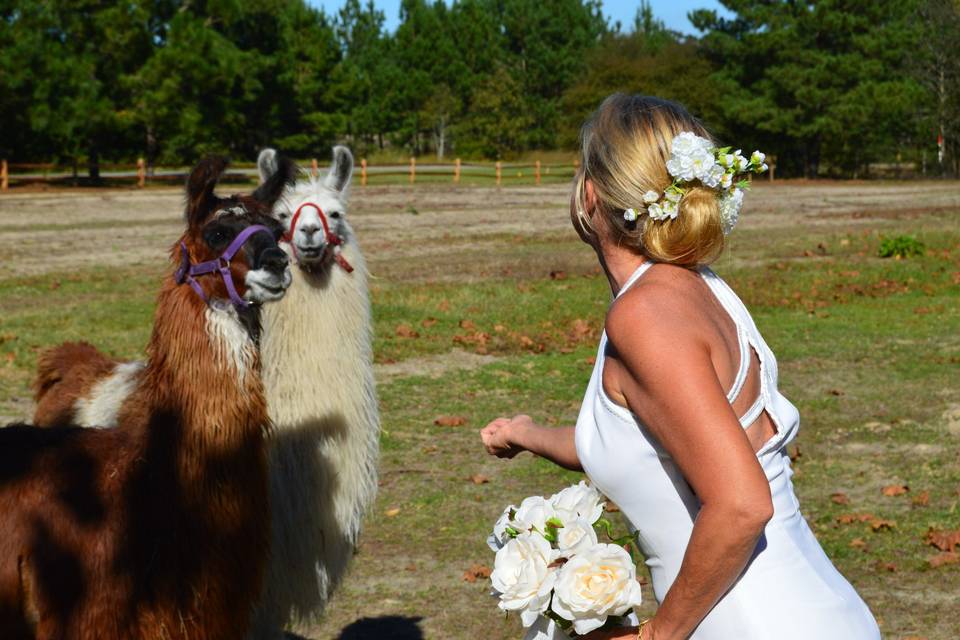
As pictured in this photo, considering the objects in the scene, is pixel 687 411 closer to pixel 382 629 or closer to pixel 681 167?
pixel 681 167

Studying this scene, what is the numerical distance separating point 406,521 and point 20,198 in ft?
102

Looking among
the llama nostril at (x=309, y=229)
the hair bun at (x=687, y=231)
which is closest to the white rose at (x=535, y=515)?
the hair bun at (x=687, y=231)

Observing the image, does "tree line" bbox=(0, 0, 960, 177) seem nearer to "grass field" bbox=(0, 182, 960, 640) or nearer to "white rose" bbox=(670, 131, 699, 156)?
"grass field" bbox=(0, 182, 960, 640)

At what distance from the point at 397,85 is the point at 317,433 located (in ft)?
229

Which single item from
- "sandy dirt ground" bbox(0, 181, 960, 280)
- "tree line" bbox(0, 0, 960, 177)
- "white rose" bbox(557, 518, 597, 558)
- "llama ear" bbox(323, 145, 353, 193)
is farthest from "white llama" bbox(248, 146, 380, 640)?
"tree line" bbox(0, 0, 960, 177)

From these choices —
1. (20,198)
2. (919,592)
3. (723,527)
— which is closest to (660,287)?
(723,527)

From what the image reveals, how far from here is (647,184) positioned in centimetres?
229

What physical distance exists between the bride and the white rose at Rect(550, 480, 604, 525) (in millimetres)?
55

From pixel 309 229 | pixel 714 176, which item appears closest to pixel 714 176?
pixel 714 176

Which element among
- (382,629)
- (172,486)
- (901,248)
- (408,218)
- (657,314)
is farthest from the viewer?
(408,218)

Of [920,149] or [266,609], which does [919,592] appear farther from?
[920,149]

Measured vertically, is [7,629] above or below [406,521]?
above

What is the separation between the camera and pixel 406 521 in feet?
22.9

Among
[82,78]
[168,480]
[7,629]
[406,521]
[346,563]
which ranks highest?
[82,78]
